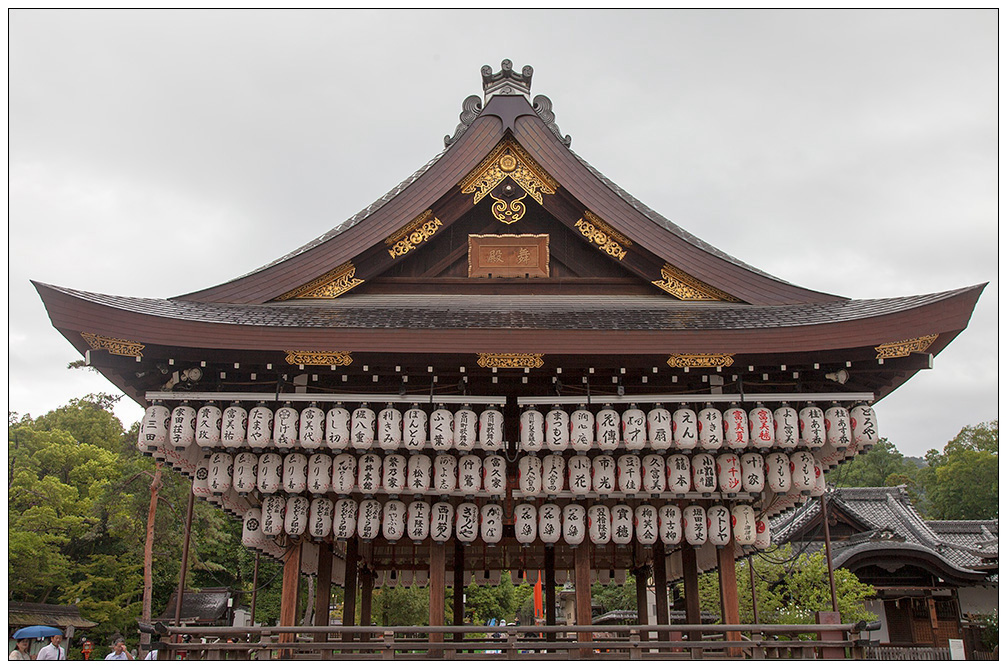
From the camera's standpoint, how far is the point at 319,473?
8852mm

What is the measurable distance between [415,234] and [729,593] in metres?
6.73

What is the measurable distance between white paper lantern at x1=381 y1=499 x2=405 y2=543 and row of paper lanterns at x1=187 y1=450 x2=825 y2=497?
337 millimetres

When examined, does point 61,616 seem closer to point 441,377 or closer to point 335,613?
point 335,613

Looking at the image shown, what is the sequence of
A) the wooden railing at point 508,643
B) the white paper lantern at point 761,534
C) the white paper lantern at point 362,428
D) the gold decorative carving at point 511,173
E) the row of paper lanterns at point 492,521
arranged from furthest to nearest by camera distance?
the gold decorative carving at point 511,173 < the white paper lantern at point 761,534 < the row of paper lanterns at point 492,521 < the white paper lantern at point 362,428 < the wooden railing at point 508,643

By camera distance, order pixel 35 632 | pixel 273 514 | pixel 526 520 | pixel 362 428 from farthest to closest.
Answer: pixel 35 632, pixel 526 520, pixel 273 514, pixel 362 428

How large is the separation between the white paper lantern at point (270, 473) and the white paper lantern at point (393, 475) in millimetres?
1312

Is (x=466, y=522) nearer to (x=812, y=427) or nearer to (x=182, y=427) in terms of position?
(x=182, y=427)

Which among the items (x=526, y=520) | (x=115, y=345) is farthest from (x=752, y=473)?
(x=115, y=345)

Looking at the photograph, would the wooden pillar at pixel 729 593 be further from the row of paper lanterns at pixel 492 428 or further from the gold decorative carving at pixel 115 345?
the gold decorative carving at pixel 115 345

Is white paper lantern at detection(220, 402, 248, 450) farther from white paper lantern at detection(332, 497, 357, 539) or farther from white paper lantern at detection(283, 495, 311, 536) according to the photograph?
white paper lantern at detection(332, 497, 357, 539)

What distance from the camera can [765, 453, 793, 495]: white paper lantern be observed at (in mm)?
8922

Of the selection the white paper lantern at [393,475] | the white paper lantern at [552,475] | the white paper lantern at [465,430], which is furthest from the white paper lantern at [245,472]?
the white paper lantern at [552,475]

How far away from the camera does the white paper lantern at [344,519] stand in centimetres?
912

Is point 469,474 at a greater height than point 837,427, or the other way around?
point 837,427
